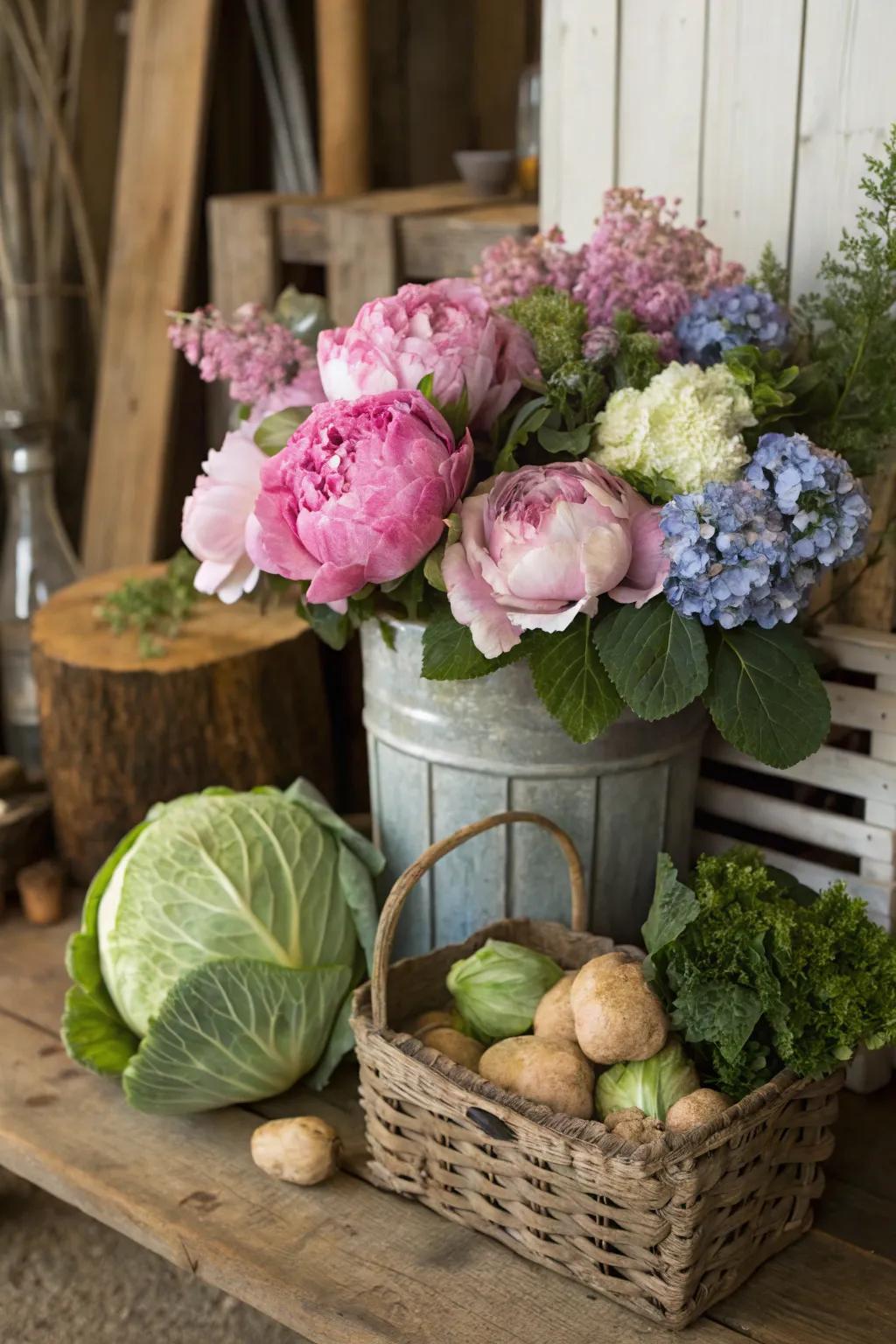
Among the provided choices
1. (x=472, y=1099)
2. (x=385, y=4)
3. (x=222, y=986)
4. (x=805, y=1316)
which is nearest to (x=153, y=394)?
(x=385, y=4)

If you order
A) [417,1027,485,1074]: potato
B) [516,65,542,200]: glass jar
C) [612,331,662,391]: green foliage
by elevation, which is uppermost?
[516,65,542,200]: glass jar

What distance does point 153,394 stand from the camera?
91.0 inches

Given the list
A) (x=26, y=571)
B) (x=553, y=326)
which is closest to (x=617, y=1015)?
(x=553, y=326)

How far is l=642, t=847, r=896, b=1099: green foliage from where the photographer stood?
110 centimetres

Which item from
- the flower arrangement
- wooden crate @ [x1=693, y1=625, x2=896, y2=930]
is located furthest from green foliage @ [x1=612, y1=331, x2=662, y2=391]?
wooden crate @ [x1=693, y1=625, x2=896, y2=930]

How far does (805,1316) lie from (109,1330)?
2.63 feet

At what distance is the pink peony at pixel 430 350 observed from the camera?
3.86 ft

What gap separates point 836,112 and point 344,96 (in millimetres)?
996

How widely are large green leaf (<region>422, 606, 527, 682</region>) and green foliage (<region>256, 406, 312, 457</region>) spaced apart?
0.80ft

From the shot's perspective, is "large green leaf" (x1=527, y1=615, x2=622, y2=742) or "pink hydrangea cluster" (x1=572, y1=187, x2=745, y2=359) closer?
"large green leaf" (x1=527, y1=615, x2=622, y2=742)

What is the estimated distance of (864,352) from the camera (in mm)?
1253

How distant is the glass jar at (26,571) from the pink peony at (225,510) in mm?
998

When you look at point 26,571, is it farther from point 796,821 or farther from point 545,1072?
point 545,1072

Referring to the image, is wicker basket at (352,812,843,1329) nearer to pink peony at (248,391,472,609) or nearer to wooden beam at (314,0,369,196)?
pink peony at (248,391,472,609)
